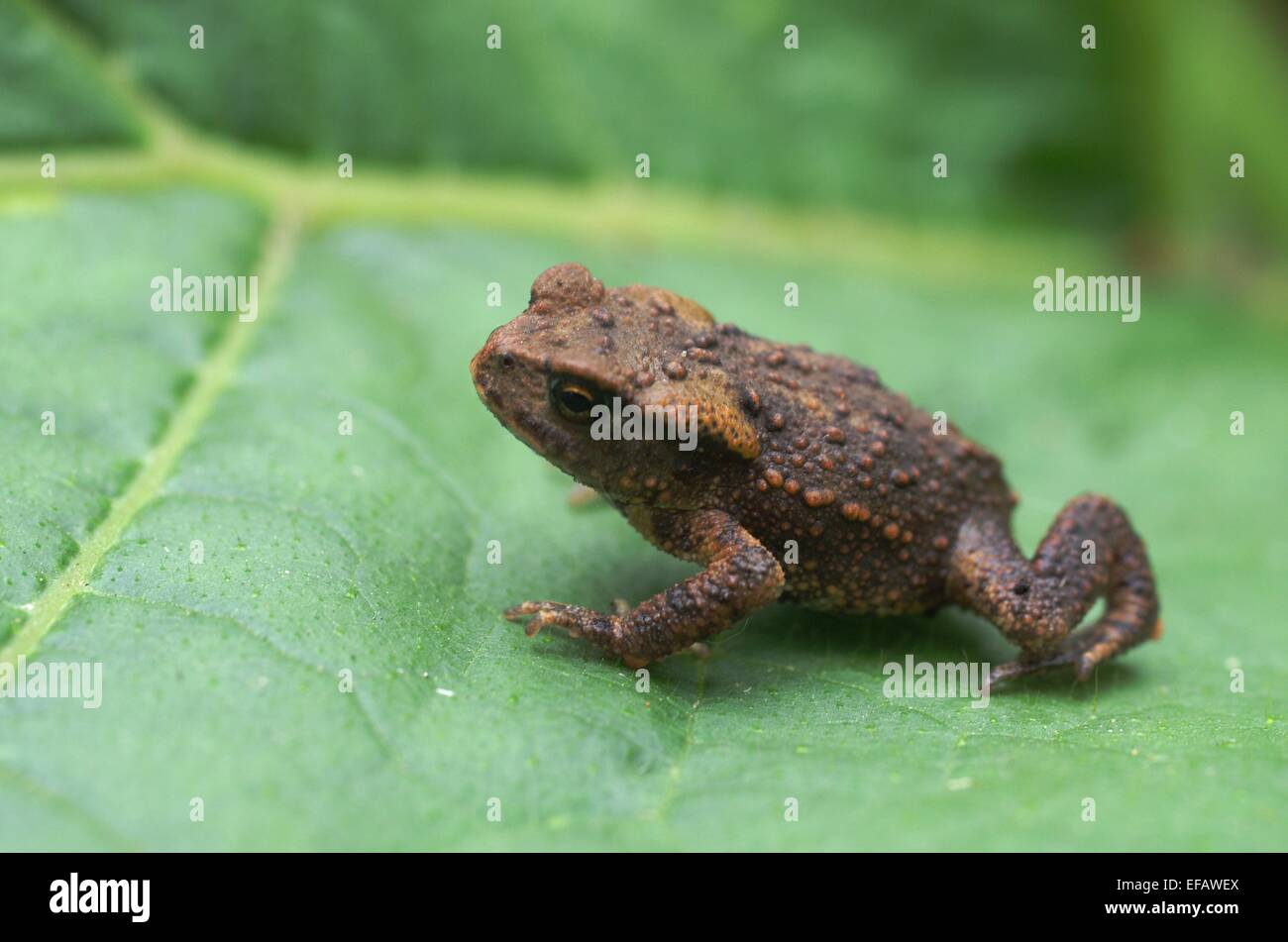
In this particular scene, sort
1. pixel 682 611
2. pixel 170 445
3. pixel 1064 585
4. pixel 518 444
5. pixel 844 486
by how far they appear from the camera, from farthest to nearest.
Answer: pixel 518 444
pixel 1064 585
pixel 844 486
pixel 170 445
pixel 682 611

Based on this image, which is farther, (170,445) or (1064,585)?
(1064,585)

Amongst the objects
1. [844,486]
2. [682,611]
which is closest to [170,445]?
[682,611]

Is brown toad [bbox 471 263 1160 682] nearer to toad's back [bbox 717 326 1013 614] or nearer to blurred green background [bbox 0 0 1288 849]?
toad's back [bbox 717 326 1013 614]

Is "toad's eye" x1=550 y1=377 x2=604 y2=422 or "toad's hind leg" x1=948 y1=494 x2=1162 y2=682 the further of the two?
"toad's hind leg" x1=948 y1=494 x2=1162 y2=682

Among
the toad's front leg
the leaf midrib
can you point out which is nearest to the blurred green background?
the leaf midrib

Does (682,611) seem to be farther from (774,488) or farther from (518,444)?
(518,444)

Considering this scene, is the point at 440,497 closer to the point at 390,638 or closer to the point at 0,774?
the point at 390,638
